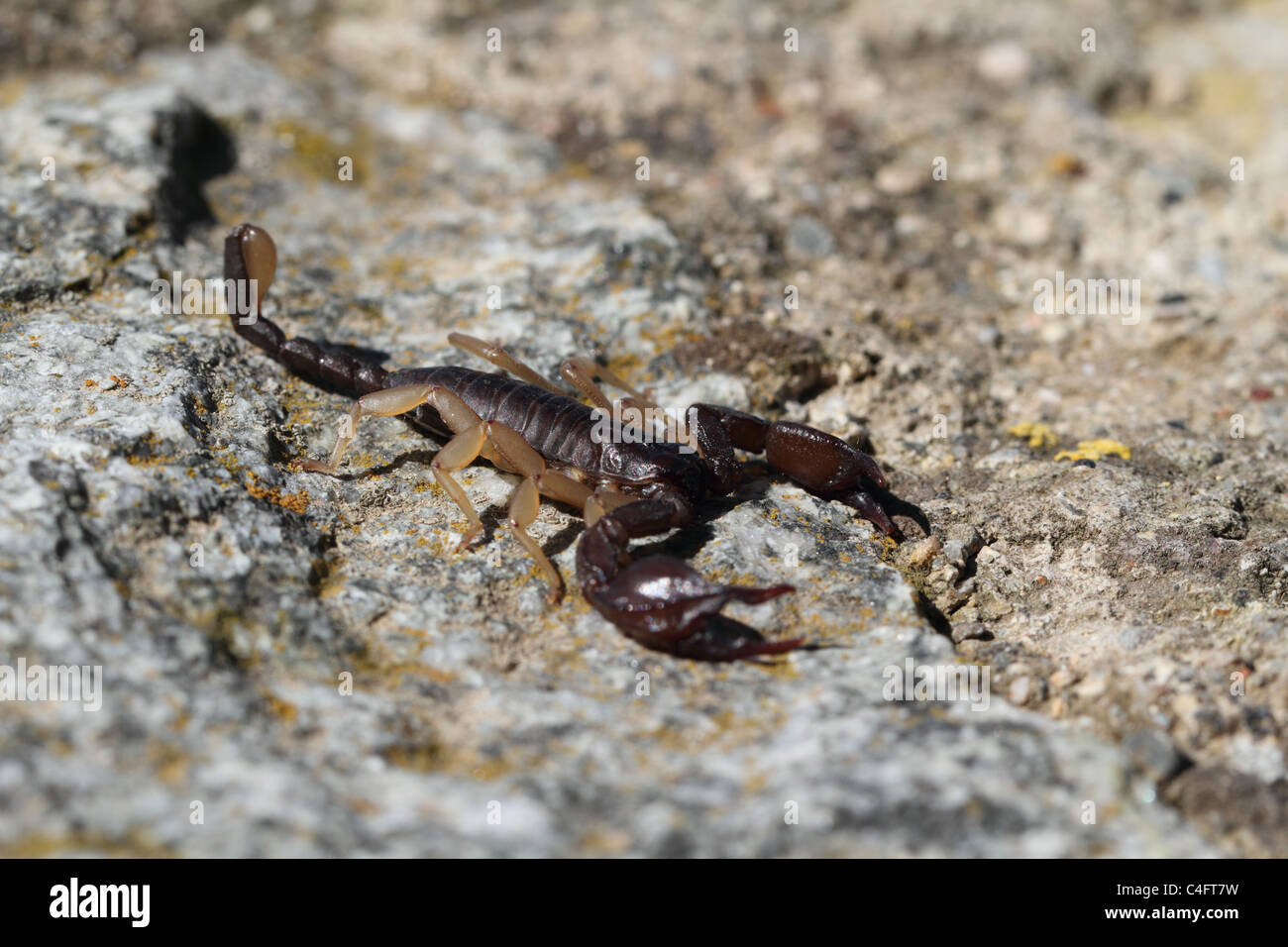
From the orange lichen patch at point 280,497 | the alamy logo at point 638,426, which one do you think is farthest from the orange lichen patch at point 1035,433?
the orange lichen patch at point 280,497

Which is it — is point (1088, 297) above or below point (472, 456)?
above

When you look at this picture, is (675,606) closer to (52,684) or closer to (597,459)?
(597,459)

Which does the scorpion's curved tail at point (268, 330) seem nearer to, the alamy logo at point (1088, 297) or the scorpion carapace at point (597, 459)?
the scorpion carapace at point (597, 459)

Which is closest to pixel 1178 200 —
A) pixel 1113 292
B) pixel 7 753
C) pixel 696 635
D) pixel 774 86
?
pixel 1113 292

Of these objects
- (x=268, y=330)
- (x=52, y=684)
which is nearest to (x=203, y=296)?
(x=268, y=330)

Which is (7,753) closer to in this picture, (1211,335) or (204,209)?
(204,209)

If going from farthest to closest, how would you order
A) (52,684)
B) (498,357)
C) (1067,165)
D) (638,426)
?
1. (1067,165)
2. (498,357)
3. (638,426)
4. (52,684)
